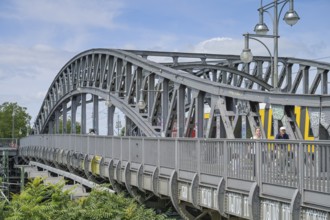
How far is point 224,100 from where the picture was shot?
21.7 m

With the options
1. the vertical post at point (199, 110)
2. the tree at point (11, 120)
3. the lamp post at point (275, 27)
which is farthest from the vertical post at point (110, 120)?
the tree at point (11, 120)

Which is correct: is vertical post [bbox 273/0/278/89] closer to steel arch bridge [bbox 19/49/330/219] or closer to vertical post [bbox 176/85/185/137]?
steel arch bridge [bbox 19/49/330/219]

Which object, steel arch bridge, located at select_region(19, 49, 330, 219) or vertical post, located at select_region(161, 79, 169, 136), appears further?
vertical post, located at select_region(161, 79, 169, 136)

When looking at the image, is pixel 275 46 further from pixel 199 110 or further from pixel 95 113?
pixel 95 113

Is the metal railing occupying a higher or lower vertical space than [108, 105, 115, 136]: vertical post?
lower

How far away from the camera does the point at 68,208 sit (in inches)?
615

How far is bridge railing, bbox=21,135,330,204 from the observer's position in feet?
39.8

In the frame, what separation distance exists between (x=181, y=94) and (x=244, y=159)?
1232 cm

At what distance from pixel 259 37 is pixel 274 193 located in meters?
9.39

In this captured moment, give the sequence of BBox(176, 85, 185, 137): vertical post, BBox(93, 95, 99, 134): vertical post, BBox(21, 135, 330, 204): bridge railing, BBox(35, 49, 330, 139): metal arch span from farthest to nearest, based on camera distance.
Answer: BBox(93, 95, 99, 134): vertical post
BBox(176, 85, 185, 137): vertical post
BBox(35, 49, 330, 139): metal arch span
BBox(21, 135, 330, 204): bridge railing

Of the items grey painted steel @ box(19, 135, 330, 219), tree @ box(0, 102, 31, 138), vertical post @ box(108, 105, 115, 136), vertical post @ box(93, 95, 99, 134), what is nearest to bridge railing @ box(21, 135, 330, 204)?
grey painted steel @ box(19, 135, 330, 219)

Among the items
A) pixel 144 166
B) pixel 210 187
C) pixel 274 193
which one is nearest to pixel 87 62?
pixel 144 166

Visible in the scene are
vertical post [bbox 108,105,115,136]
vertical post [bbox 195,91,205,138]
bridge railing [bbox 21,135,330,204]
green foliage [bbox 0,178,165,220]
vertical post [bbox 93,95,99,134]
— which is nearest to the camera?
bridge railing [bbox 21,135,330,204]

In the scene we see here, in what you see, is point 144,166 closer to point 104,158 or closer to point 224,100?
point 224,100
